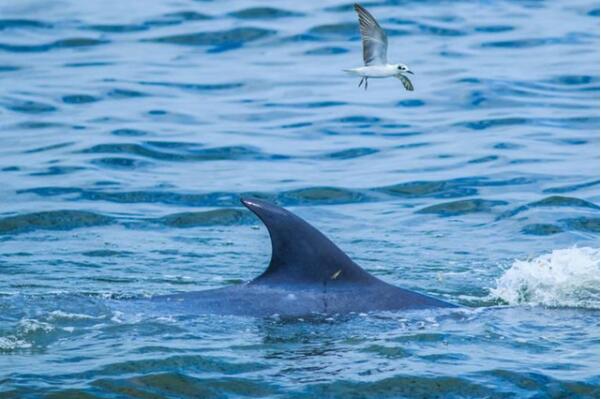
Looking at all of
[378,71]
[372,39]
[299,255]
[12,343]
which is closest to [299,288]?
[299,255]

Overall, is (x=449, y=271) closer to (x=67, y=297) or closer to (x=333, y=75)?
(x=67, y=297)

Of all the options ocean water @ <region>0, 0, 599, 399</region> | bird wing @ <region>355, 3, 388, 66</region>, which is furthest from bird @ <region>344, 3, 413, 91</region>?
ocean water @ <region>0, 0, 599, 399</region>

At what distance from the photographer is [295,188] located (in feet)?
43.2

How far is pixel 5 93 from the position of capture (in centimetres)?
1711

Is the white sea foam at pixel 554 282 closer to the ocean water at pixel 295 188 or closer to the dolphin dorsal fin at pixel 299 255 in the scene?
the ocean water at pixel 295 188

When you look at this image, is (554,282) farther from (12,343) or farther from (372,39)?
(12,343)

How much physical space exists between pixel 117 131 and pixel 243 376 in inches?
317

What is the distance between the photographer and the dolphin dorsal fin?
8.23 metres

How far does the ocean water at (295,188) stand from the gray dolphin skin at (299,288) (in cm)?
10

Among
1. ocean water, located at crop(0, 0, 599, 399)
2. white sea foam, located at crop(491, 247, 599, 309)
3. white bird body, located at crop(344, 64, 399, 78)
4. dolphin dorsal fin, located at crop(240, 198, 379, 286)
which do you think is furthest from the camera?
white bird body, located at crop(344, 64, 399, 78)

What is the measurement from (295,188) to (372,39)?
11.0 ft

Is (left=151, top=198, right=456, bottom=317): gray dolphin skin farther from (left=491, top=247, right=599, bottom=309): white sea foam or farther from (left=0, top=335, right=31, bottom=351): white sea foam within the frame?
(left=491, top=247, right=599, bottom=309): white sea foam

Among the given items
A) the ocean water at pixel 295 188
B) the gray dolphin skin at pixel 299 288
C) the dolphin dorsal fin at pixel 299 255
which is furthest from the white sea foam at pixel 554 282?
the dolphin dorsal fin at pixel 299 255

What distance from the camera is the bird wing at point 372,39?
9.93 metres
